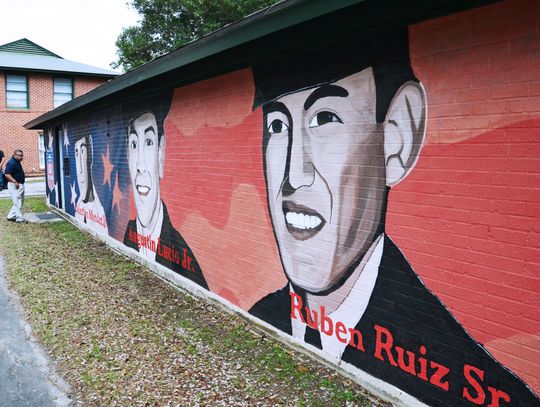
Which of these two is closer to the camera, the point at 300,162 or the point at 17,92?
the point at 300,162

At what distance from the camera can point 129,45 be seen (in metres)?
29.9

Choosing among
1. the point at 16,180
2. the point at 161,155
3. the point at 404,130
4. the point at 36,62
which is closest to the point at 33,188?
the point at 16,180

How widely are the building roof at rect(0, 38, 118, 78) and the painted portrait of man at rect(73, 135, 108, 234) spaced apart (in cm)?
1718

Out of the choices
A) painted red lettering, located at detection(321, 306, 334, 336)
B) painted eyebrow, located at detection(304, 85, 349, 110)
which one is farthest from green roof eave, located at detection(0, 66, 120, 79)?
painted red lettering, located at detection(321, 306, 334, 336)

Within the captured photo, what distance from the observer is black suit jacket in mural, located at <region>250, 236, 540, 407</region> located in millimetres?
2803

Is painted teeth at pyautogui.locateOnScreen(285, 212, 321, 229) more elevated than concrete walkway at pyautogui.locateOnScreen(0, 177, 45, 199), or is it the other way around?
painted teeth at pyautogui.locateOnScreen(285, 212, 321, 229)

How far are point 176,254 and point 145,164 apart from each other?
1.79 meters

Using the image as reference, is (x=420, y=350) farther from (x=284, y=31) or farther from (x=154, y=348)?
(x=284, y=31)

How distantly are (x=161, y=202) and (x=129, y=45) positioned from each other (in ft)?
85.9

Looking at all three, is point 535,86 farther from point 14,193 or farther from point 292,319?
point 14,193

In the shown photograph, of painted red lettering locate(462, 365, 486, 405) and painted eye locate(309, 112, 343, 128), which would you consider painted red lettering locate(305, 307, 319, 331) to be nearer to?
painted red lettering locate(462, 365, 486, 405)

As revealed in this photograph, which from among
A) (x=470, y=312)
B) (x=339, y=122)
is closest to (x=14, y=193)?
(x=339, y=122)

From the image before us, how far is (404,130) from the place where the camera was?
3.25m

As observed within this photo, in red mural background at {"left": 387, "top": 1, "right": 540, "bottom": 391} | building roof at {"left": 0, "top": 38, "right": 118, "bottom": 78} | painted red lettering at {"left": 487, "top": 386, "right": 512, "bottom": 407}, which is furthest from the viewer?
building roof at {"left": 0, "top": 38, "right": 118, "bottom": 78}
